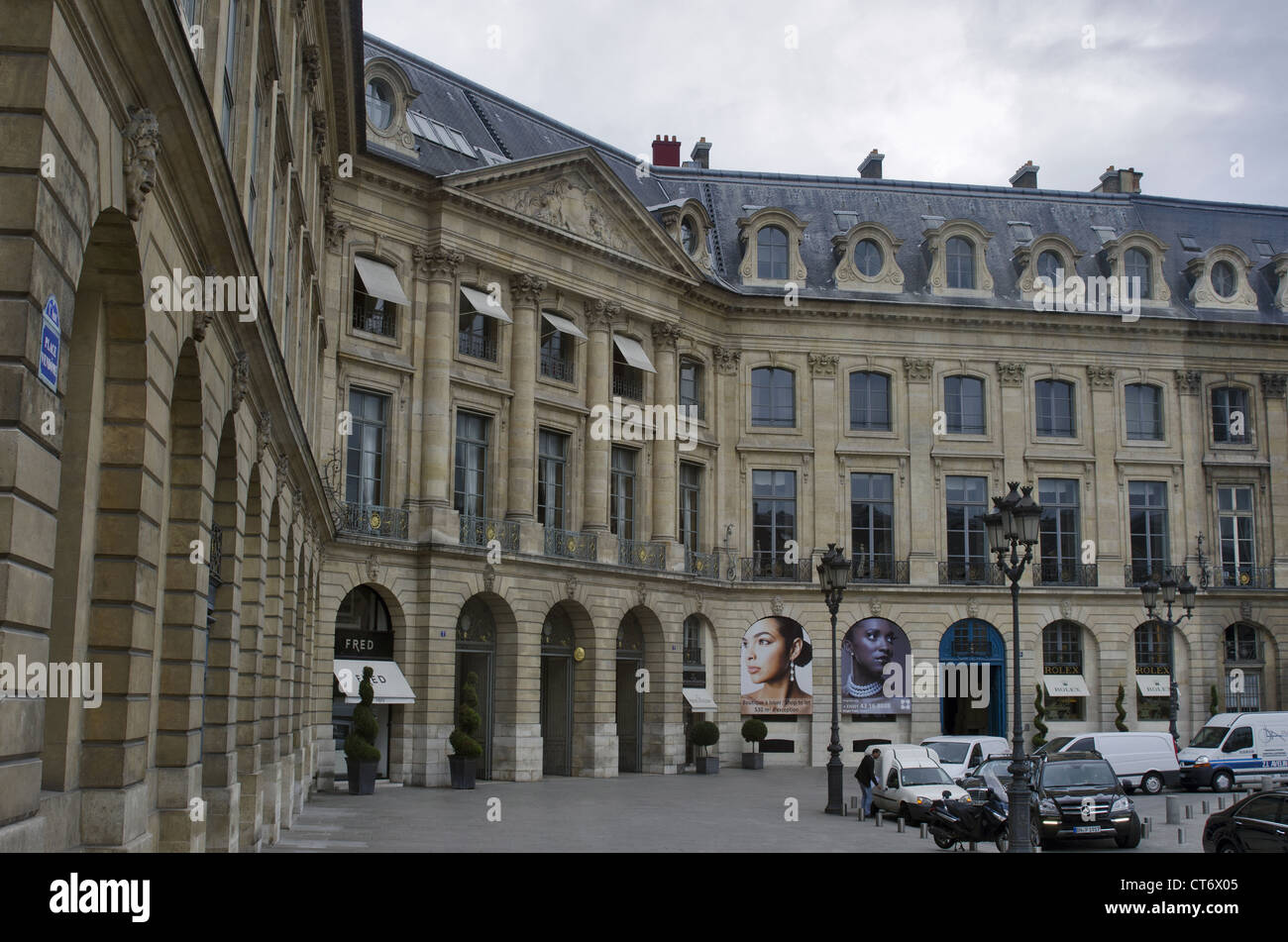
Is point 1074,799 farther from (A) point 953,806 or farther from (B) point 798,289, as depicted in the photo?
(B) point 798,289

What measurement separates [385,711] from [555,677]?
20.8 ft

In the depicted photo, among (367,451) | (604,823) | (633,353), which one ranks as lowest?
(604,823)

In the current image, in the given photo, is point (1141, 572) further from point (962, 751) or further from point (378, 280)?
point (378, 280)

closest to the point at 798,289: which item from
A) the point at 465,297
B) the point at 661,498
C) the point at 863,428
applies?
the point at 863,428

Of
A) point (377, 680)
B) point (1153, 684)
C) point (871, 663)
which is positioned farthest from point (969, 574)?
point (377, 680)

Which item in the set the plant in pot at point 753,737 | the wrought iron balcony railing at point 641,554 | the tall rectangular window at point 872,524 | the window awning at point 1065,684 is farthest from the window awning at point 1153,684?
the wrought iron balcony railing at point 641,554

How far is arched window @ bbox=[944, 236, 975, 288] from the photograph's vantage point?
49.7m

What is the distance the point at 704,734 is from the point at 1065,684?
46.4 feet

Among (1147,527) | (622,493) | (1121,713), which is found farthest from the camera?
(1147,527)

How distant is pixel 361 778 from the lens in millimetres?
30281

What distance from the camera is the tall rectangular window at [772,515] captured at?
46594 mm

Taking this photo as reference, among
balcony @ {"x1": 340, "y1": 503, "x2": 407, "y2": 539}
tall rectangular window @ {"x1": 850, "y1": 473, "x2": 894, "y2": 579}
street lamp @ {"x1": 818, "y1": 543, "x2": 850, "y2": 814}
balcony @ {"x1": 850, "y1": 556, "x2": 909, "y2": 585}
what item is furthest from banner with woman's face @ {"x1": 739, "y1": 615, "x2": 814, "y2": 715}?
street lamp @ {"x1": 818, "y1": 543, "x2": 850, "y2": 814}

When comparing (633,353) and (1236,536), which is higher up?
(633,353)

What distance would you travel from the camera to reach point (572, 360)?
4050 cm
